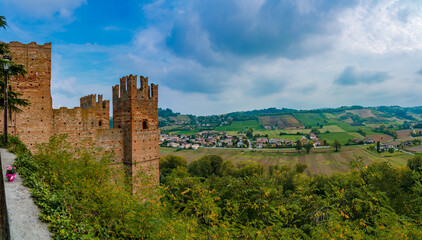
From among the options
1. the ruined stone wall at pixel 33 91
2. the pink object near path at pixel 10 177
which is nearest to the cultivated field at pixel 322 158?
the ruined stone wall at pixel 33 91

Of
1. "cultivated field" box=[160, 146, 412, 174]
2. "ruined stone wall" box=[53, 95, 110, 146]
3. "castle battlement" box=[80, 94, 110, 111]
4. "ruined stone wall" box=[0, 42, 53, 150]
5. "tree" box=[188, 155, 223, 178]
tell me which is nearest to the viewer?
"ruined stone wall" box=[0, 42, 53, 150]

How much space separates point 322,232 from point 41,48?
22.3 meters

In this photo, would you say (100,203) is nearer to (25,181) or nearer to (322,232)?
(25,181)

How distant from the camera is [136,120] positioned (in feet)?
69.9

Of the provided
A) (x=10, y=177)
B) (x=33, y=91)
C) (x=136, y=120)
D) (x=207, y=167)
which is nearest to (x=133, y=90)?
(x=136, y=120)

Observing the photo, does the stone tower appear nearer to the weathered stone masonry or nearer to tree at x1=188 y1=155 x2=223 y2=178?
the weathered stone masonry

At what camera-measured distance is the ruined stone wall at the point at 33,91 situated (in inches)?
640

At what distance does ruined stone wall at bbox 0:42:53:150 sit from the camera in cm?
1625

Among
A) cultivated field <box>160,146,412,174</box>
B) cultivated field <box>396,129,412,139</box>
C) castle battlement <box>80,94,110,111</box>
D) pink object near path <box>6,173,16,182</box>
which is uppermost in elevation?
castle battlement <box>80,94,110,111</box>

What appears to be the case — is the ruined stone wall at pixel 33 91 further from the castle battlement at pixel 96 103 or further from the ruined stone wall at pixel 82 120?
the castle battlement at pixel 96 103

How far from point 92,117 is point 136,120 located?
3924mm

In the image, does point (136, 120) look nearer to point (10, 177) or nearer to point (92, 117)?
point (92, 117)

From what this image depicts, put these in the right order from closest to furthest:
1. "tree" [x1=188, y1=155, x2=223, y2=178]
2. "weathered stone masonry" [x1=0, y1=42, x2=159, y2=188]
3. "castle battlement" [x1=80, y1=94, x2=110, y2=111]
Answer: "weathered stone masonry" [x1=0, y1=42, x2=159, y2=188] → "castle battlement" [x1=80, y1=94, x2=110, y2=111] → "tree" [x1=188, y1=155, x2=223, y2=178]

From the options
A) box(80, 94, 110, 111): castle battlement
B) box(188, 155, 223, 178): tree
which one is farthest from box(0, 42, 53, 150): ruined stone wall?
box(188, 155, 223, 178): tree
